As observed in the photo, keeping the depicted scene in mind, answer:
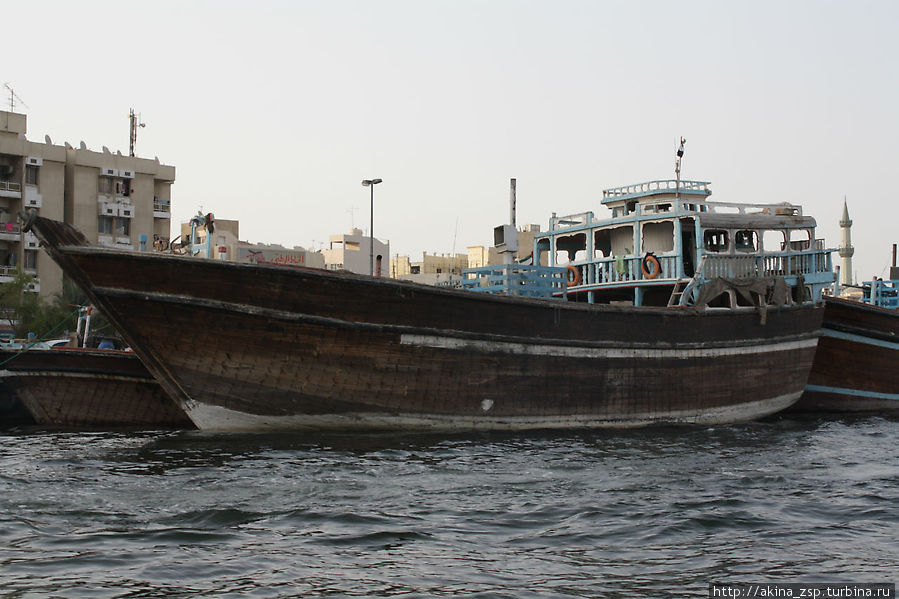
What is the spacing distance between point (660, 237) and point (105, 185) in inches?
1383

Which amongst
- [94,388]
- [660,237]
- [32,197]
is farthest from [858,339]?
[32,197]

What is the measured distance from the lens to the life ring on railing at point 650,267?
17.5m

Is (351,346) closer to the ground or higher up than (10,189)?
closer to the ground

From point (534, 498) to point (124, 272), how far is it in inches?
249

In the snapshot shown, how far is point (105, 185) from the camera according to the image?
45844 millimetres

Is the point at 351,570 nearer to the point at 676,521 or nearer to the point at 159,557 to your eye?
the point at 159,557

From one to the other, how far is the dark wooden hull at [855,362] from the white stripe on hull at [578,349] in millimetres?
2228

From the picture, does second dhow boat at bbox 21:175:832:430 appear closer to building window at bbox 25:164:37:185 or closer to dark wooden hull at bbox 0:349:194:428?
dark wooden hull at bbox 0:349:194:428

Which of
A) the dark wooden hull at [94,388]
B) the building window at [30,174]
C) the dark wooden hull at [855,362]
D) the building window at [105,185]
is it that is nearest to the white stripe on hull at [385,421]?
the dark wooden hull at [94,388]

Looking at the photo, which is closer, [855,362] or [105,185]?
[855,362]

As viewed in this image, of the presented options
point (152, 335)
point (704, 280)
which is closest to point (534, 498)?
point (152, 335)

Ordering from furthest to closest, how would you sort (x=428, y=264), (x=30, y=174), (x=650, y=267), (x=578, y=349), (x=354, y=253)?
(x=428, y=264) → (x=354, y=253) → (x=30, y=174) → (x=650, y=267) → (x=578, y=349)

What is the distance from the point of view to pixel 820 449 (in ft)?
43.3

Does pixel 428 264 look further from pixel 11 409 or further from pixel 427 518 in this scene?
pixel 427 518
